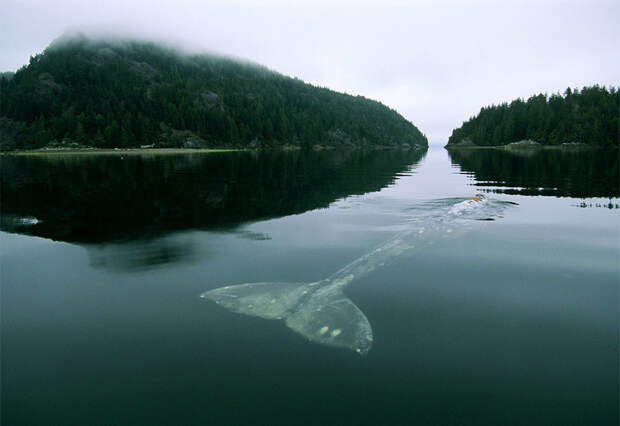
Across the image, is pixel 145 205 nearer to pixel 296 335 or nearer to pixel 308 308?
pixel 308 308

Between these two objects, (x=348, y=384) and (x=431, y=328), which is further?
(x=431, y=328)

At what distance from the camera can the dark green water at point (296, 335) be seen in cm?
577

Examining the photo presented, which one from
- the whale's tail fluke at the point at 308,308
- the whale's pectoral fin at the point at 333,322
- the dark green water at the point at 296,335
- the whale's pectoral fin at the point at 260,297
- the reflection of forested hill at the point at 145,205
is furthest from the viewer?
the reflection of forested hill at the point at 145,205

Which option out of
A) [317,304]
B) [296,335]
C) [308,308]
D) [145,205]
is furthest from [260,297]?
[145,205]

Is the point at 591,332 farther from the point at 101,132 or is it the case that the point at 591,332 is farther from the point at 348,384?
the point at 101,132

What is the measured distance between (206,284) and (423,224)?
1206 centimetres

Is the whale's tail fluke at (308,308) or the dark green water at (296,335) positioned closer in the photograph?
the dark green water at (296,335)

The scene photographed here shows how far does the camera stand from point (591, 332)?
7910mm

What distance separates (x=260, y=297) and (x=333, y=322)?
226 centimetres

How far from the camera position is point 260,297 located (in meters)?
9.60

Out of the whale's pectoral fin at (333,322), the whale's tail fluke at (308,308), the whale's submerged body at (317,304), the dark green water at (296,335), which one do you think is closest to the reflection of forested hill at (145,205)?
the dark green water at (296,335)

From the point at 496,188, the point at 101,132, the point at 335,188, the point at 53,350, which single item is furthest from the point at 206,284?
the point at 101,132

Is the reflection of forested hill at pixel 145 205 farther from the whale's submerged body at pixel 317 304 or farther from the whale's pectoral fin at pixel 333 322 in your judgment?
the whale's pectoral fin at pixel 333 322

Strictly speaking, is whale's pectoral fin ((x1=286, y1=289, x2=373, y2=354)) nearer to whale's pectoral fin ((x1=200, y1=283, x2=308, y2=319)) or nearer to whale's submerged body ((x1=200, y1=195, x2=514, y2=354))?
whale's submerged body ((x1=200, y1=195, x2=514, y2=354))
